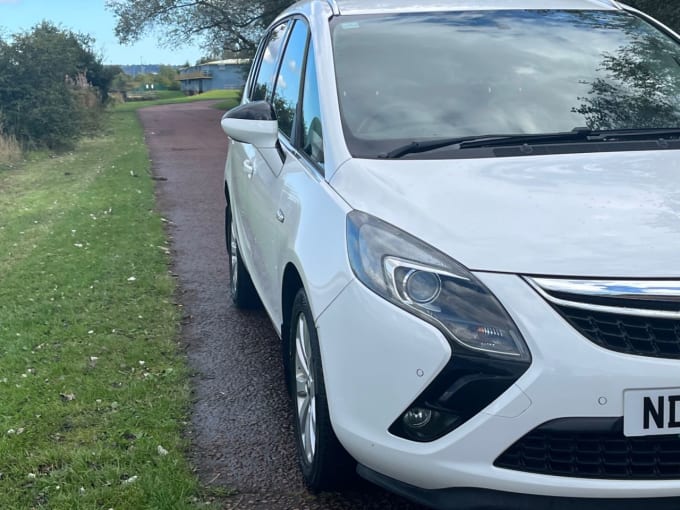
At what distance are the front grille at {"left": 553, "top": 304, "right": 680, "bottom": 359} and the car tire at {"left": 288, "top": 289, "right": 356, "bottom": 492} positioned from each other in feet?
3.19

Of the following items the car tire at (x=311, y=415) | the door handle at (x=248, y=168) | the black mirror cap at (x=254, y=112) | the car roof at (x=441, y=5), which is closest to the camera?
the car tire at (x=311, y=415)

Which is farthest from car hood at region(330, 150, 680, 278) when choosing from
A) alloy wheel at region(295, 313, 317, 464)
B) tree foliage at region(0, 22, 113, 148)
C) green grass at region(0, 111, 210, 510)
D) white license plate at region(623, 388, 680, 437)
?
tree foliage at region(0, 22, 113, 148)

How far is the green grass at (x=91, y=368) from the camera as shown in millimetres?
3502

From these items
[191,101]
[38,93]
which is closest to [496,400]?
[38,93]

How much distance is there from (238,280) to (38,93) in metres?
17.1

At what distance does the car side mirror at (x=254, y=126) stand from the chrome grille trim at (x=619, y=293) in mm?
1863

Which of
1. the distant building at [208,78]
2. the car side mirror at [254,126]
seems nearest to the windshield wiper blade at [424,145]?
the car side mirror at [254,126]

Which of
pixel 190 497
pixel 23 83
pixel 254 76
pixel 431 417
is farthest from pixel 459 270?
pixel 23 83

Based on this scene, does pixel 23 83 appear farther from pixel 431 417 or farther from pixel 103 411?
pixel 431 417

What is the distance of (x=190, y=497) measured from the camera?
3.36m

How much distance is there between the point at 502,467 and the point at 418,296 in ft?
1.81

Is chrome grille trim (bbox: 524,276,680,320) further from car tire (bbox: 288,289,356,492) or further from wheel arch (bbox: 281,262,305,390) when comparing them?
wheel arch (bbox: 281,262,305,390)

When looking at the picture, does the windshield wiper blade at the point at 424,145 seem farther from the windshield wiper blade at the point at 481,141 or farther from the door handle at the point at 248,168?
the door handle at the point at 248,168

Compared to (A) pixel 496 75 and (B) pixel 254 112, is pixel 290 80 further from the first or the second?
(A) pixel 496 75
